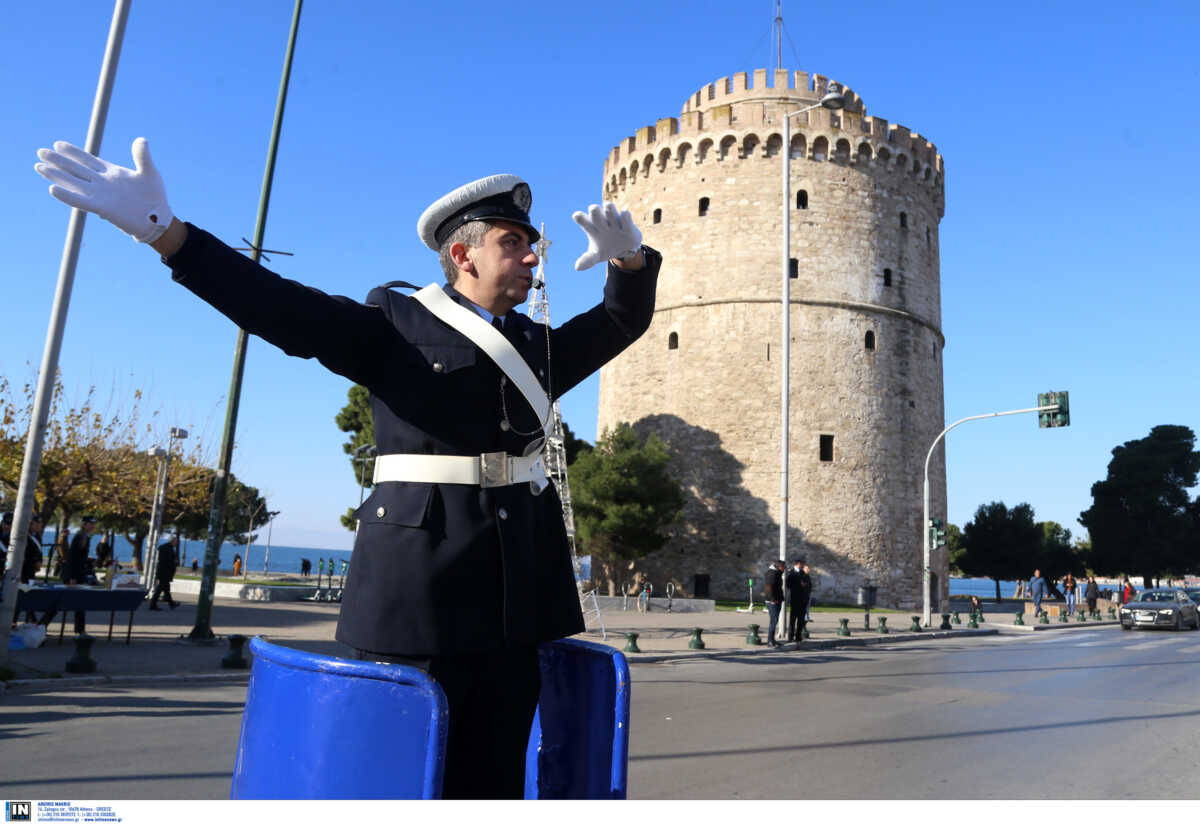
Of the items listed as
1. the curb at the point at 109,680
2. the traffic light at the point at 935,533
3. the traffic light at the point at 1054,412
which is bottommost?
the curb at the point at 109,680

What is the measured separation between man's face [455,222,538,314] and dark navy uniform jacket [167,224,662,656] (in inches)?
3.4

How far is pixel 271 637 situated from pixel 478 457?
12160 millimetres

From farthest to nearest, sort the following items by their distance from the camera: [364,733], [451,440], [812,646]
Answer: [812,646]
[451,440]
[364,733]

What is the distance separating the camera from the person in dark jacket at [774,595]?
51.5 ft

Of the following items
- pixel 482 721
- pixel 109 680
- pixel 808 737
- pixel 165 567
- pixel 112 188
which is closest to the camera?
pixel 112 188

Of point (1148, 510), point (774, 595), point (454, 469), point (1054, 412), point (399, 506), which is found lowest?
point (774, 595)

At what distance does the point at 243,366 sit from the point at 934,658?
11977mm

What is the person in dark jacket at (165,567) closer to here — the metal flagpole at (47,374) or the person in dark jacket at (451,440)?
the metal flagpole at (47,374)

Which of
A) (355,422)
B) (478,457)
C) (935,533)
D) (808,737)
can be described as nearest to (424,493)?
(478,457)

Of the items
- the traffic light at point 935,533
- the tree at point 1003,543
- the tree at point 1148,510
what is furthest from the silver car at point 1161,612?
the tree at point 1148,510

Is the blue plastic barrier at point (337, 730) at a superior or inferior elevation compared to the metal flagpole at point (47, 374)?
inferior

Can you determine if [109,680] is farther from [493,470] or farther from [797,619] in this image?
[797,619]

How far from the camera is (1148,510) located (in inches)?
2211
